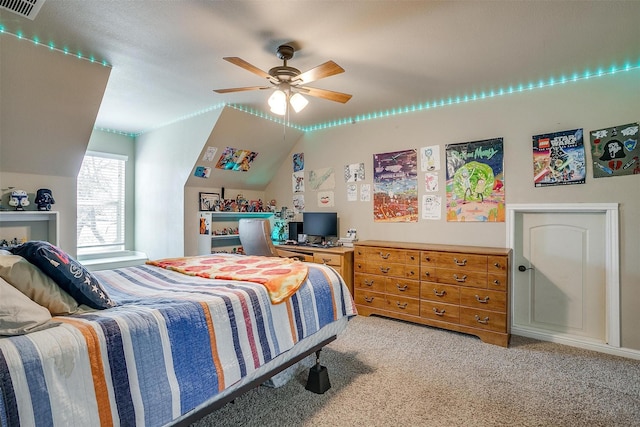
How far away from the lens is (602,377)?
2.40 m

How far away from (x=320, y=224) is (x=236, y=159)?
153 cm

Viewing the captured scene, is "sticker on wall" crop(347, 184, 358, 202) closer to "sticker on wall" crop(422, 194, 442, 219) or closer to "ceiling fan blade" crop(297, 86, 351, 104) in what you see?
"sticker on wall" crop(422, 194, 442, 219)

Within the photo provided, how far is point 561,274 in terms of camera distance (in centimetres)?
314

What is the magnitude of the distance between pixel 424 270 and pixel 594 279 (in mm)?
1517

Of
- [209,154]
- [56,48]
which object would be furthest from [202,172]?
[56,48]

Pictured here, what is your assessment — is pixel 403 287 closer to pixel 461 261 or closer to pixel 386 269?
pixel 386 269

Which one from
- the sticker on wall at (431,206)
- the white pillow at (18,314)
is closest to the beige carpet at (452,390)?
the white pillow at (18,314)

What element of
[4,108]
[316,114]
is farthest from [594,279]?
[4,108]

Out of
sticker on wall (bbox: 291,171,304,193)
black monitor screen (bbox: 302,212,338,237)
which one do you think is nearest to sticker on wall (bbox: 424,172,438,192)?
black monitor screen (bbox: 302,212,338,237)

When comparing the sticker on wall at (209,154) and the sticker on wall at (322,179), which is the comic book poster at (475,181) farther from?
the sticker on wall at (209,154)

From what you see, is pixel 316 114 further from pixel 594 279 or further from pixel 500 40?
pixel 594 279

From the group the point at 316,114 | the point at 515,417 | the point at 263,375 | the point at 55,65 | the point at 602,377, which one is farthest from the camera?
the point at 316,114

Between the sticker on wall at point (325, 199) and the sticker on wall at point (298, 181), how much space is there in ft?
1.23

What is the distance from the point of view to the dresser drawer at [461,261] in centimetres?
303
